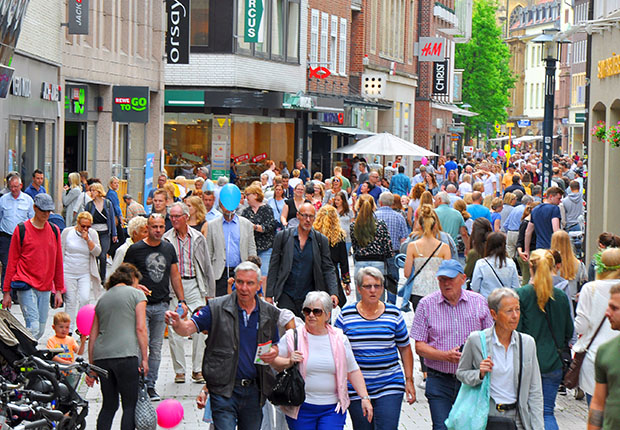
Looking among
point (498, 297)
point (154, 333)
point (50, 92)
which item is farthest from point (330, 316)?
point (50, 92)

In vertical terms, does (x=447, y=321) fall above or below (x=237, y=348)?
above

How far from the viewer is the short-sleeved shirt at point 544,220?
1783 cm

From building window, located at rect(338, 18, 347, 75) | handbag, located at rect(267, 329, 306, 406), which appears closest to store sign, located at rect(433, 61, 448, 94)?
building window, located at rect(338, 18, 347, 75)

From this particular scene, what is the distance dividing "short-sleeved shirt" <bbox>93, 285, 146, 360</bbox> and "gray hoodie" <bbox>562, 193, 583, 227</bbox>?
13.0 m

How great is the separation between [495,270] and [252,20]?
27461 millimetres

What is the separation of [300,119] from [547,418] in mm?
36816

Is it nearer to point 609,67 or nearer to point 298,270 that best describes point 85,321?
point 298,270

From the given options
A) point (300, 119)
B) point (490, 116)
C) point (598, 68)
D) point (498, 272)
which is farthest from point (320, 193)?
point (490, 116)

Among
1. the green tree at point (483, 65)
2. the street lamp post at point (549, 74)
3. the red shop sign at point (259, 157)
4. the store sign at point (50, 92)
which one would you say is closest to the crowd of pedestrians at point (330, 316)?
the store sign at point (50, 92)

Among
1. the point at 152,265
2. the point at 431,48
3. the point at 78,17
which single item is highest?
the point at 431,48

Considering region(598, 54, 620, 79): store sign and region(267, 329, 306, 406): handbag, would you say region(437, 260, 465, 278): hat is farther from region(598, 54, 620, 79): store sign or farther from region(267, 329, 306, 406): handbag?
region(598, 54, 620, 79): store sign

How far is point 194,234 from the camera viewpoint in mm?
12773

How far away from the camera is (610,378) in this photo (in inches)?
260

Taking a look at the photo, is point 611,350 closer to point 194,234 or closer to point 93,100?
point 194,234
